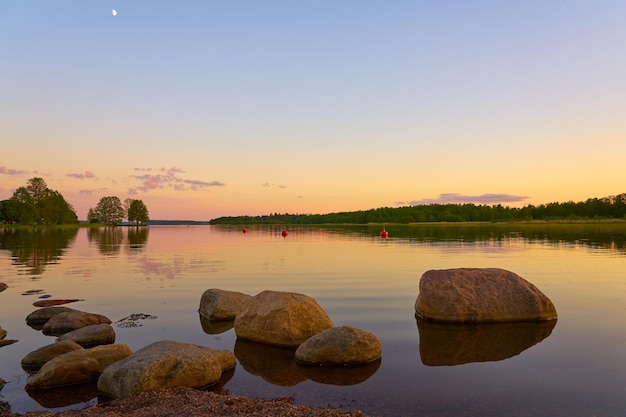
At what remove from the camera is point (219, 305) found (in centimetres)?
1577

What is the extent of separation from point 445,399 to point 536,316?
314 inches

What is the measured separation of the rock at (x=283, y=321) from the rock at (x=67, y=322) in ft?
16.5

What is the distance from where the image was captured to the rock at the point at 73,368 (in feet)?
31.2

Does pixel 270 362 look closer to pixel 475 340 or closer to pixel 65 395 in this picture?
pixel 65 395

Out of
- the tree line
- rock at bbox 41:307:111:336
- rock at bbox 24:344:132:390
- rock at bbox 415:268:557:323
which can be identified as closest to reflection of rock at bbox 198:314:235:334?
rock at bbox 41:307:111:336

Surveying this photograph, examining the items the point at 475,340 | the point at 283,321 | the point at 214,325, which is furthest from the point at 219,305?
the point at 475,340

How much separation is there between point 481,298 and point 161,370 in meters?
10.6

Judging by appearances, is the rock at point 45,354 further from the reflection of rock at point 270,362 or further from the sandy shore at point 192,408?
the reflection of rock at point 270,362

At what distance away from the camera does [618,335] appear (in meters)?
13.2

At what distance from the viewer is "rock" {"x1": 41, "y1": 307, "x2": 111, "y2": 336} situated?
1396 cm

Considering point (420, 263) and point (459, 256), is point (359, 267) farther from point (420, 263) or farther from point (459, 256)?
point (459, 256)

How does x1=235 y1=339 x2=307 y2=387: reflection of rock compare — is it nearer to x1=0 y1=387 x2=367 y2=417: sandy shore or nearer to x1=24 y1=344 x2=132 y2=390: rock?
x1=0 y1=387 x2=367 y2=417: sandy shore

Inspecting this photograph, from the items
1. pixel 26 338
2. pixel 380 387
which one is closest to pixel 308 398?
pixel 380 387

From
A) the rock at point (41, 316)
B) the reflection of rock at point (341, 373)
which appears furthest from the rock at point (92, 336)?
the reflection of rock at point (341, 373)
